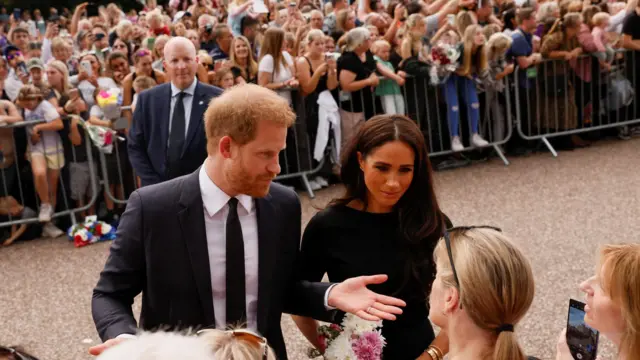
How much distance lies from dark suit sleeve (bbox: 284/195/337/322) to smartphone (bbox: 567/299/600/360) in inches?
35.3

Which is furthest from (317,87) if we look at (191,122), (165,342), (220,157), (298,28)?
(165,342)

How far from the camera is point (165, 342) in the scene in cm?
189

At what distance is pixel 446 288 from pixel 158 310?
3.54 ft

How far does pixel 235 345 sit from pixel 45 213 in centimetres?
753

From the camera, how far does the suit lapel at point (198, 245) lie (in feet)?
10.0

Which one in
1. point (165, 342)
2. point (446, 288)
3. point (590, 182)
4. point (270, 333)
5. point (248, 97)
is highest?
point (248, 97)

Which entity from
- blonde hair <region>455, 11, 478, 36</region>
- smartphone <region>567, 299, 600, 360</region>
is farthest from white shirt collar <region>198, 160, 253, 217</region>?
blonde hair <region>455, 11, 478, 36</region>

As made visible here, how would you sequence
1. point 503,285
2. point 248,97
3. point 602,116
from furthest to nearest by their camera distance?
point 602,116
point 248,97
point 503,285

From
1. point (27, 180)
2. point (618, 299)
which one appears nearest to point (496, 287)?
point (618, 299)

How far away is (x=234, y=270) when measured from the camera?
3.08 metres

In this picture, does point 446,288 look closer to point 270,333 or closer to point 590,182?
point 270,333

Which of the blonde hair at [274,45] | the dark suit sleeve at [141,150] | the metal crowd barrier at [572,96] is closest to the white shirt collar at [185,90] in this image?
the dark suit sleeve at [141,150]

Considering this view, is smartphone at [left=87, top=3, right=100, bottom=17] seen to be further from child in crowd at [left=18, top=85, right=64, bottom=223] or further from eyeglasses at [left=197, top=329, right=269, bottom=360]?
eyeglasses at [left=197, top=329, right=269, bottom=360]

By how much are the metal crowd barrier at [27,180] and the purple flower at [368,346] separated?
6.37 meters
